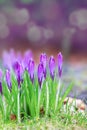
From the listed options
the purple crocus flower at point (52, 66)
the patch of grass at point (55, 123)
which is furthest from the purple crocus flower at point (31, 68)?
the patch of grass at point (55, 123)

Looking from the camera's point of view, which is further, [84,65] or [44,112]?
[84,65]

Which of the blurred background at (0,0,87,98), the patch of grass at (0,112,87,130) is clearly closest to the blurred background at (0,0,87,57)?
the blurred background at (0,0,87,98)

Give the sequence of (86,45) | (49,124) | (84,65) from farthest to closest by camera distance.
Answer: (86,45) → (84,65) → (49,124)

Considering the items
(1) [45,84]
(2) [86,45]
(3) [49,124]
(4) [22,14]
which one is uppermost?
(4) [22,14]

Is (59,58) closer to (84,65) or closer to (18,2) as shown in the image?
(84,65)

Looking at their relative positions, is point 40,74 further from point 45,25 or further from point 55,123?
point 45,25

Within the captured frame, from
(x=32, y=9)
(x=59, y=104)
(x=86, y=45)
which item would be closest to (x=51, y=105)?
(x=59, y=104)

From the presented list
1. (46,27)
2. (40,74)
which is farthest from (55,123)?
(46,27)

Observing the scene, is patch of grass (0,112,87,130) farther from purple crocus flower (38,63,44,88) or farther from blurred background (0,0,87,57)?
blurred background (0,0,87,57)

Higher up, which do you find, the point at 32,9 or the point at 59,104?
the point at 32,9
